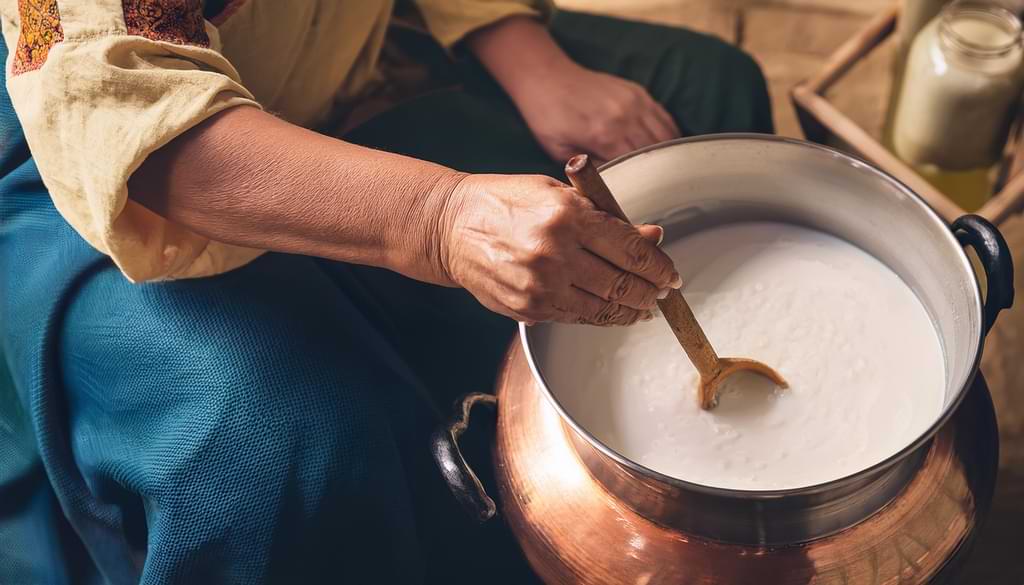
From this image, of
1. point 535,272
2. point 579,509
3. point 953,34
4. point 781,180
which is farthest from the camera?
point 953,34

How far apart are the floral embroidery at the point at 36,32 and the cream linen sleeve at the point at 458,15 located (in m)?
0.46

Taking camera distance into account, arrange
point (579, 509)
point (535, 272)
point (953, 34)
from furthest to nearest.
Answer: point (953, 34) < point (579, 509) < point (535, 272)

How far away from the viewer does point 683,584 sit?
30.2 inches

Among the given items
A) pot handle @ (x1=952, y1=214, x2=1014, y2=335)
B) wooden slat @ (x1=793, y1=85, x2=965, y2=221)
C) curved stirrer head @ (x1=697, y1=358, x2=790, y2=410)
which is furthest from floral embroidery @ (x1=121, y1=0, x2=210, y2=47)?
wooden slat @ (x1=793, y1=85, x2=965, y2=221)

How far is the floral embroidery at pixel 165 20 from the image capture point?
770 millimetres

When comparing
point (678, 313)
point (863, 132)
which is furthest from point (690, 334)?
point (863, 132)

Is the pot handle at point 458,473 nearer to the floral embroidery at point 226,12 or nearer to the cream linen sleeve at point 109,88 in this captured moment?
the cream linen sleeve at point 109,88

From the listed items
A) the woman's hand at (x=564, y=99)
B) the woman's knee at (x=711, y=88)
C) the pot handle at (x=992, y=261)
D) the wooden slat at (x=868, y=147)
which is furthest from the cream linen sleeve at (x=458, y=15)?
the pot handle at (x=992, y=261)

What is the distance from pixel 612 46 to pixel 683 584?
69 centimetres

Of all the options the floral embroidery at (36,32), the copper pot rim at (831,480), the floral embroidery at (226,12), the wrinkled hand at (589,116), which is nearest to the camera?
the copper pot rim at (831,480)

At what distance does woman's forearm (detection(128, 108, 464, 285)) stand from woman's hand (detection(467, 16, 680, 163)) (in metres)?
0.35

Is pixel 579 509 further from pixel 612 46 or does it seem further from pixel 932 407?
pixel 612 46

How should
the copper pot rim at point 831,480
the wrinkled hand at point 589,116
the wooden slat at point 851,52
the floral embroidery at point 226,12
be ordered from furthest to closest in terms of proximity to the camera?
the wooden slat at point 851,52 < the wrinkled hand at point 589,116 < the floral embroidery at point 226,12 < the copper pot rim at point 831,480

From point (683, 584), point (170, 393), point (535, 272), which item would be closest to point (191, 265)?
point (170, 393)
